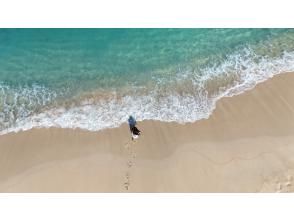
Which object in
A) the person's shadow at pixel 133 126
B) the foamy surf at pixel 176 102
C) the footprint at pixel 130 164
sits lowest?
the footprint at pixel 130 164

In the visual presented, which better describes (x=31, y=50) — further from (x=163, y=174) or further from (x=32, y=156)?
(x=163, y=174)

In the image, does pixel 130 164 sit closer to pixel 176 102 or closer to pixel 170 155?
pixel 170 155

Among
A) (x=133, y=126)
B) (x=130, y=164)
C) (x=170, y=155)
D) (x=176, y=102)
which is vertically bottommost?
(x=130, y=164)

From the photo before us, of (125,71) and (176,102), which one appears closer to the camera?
(176,102)

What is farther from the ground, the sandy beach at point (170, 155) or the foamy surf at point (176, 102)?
the foamy surf at point (176, 102)

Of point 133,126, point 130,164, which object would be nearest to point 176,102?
point 133,126

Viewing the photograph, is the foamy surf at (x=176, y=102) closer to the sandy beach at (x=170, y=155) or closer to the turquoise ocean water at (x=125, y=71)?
the turquoise ocean water at (x=125, y=71)

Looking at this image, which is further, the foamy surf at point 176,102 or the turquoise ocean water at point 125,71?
the turquoise ocean water at point 125,71

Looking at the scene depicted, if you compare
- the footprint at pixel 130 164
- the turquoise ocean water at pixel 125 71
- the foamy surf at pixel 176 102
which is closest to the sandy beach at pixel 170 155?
the footprint at pixel 130 164
